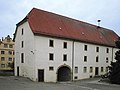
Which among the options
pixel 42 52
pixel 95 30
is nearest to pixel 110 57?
pixel 95 30

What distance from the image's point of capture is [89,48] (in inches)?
1741

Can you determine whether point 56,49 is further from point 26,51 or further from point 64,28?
point 64,28

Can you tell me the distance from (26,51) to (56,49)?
5.32 metres

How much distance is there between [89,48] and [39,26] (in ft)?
43.1

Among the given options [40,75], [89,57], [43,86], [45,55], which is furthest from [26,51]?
[89,57]

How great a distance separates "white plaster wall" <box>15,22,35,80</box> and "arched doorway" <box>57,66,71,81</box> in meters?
6.64

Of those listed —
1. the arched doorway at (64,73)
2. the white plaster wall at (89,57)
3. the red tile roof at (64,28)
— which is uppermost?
the red tile roof at (64,28)

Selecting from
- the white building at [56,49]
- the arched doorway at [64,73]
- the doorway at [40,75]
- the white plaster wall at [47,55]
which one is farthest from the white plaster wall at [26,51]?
the arched doorway at [64,73]

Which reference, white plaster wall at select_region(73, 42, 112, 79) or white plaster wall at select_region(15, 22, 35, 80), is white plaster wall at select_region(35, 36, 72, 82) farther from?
white plaster wall at select_region(73, 42, 112, 79)

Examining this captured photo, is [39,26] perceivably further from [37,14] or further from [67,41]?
[67,41]

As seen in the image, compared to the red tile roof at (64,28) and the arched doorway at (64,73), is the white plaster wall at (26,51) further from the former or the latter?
the arched doorway at (64,73)

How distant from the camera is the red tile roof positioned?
36750 mm

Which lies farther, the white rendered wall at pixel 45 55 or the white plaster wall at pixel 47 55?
the white plaster wall at pixel 47 55

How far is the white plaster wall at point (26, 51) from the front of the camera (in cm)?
3504
